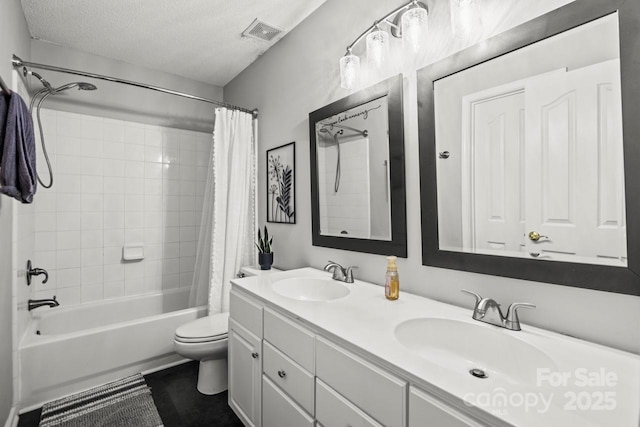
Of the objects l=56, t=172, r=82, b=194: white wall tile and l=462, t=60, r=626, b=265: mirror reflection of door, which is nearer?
l=462, t=60, r=626, b=265: mirror reflection of door

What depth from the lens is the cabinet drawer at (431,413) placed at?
66 cm

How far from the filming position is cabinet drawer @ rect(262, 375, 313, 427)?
114 centimetres

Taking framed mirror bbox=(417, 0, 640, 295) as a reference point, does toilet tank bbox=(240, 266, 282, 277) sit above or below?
below

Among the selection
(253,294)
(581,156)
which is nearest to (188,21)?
(253,294)

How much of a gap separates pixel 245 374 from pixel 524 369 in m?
1.26

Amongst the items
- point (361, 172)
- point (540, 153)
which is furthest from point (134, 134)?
point (540, 153)

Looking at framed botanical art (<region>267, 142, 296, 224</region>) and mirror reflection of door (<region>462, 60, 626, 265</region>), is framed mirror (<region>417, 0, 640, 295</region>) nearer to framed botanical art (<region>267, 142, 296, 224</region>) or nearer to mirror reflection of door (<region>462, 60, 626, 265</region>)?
mirror reflection of door (<region>462, 60, 626, 265</region>)

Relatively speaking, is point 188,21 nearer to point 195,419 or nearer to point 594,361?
point 195,419

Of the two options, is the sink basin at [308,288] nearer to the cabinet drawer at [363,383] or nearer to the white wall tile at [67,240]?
the cabinet drawer at [363,383]

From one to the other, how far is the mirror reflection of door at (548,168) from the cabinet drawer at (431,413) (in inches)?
24.5

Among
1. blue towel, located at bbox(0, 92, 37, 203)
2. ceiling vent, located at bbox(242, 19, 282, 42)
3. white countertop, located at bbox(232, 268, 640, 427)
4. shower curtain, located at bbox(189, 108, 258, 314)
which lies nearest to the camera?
white countertop, located at bbox(232, 268, 640, 427)

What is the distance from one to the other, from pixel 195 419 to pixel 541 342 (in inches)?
71.2

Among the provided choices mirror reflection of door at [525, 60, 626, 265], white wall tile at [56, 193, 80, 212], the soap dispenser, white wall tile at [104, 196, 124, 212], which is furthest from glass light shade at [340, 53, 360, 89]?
white wall tile at [56, 193, 80, 212]

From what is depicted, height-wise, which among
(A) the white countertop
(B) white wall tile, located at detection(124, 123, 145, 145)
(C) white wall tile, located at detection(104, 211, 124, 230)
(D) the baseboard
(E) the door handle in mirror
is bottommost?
(D) the baseboard
